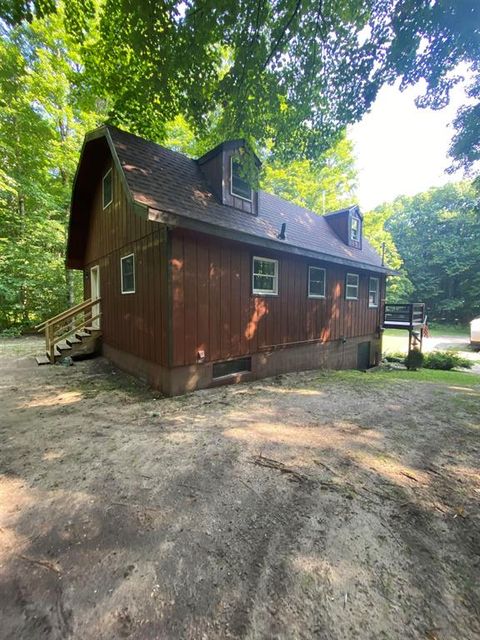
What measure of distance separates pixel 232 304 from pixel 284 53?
4.84 metres

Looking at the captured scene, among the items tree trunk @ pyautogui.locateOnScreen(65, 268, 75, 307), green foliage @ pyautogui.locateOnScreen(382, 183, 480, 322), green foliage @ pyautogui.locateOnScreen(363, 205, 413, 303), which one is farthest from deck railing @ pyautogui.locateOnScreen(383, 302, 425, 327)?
green foliage @ pyautogui.locateOnScreen(382, 183, 480, 322)

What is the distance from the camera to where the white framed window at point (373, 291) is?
12.4 meters

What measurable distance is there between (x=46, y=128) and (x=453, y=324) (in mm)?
41449

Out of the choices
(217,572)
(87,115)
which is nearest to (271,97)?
(217,572)

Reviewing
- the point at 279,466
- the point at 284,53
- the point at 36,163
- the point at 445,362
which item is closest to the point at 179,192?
the point at 284,53

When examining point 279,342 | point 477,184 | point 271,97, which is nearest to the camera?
point 271,97

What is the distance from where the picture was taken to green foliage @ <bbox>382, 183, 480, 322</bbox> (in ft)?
108

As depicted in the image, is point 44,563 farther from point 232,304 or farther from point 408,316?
point 408,316

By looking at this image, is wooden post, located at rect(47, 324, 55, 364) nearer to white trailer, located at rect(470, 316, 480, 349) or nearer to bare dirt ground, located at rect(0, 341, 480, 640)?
bare dirt ground, located at rect(0, 341, 480, 640)

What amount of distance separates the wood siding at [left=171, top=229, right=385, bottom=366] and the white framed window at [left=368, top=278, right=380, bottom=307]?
329cm

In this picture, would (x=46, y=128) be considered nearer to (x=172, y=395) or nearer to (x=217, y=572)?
(x=172, y=395)

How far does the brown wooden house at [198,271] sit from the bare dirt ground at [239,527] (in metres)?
2.16

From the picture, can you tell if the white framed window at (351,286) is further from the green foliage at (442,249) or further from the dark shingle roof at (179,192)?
the green foliage at (442,249)

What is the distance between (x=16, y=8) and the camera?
13.4 ft
